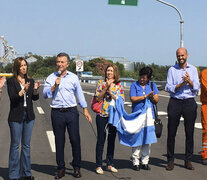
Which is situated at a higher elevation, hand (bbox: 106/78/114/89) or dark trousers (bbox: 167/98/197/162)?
hand (bbox: 106/78/114/89)

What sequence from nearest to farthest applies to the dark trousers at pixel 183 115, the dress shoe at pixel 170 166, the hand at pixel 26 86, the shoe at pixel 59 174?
the hand at pixel 26 86 → the shoe at pixel 59 174 → the dress shoe at pixel 170 166 → the dark trousers at pixel 183 115

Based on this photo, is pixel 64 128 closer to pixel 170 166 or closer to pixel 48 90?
pixel 48 90

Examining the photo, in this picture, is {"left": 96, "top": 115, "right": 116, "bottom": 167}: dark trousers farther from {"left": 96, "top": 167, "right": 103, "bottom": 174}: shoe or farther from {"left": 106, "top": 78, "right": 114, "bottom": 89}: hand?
{"left": 106, "top": 78, "right": 114, "bottom": 89}: hand

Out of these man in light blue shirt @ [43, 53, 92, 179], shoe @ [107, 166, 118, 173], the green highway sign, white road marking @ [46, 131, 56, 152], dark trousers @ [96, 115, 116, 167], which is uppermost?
the green highway sign

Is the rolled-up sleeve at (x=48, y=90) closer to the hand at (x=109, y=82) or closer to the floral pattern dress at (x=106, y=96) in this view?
the floral pattern dress at (x=106, y=96)

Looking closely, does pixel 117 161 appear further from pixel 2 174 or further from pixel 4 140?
pixel 4 140

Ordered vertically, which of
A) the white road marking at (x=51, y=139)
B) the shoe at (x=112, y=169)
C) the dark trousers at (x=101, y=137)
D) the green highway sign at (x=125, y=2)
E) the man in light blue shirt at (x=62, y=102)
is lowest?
the white road marking at (x=51, y=139)

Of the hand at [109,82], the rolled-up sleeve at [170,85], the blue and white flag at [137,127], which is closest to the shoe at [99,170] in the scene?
the blue and white flag at [137,127]

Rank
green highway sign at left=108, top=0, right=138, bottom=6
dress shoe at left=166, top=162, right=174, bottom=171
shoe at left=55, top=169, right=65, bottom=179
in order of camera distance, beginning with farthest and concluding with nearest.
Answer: green highway sign at left=108, top=0, right=138, bottom=6, dress shoe at left=166, top=162, right=174, bottom=171, shoe at left=55, top=169, right=65, bottom=179

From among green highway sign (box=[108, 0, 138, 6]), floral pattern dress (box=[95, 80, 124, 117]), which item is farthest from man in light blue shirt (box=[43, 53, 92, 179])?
green highway sign (box=[108, 0, 138, 6])

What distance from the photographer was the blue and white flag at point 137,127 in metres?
6.43

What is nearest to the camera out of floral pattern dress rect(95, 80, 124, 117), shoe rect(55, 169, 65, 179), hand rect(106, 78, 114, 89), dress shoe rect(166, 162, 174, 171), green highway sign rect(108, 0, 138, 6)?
shoe rect(55, 169, 65, 179)

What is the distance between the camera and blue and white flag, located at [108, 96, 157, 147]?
643 centimetres

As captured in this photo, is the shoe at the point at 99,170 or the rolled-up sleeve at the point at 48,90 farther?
the shoe at the point at 99,170
